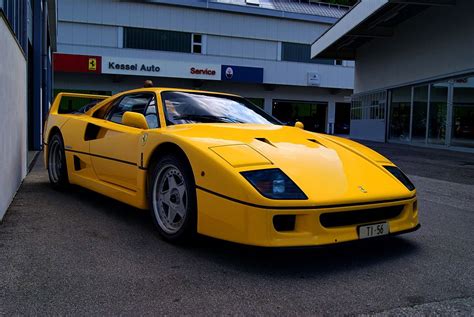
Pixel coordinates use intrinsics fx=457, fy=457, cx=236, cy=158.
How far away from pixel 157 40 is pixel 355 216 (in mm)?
28015

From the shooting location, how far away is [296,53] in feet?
107

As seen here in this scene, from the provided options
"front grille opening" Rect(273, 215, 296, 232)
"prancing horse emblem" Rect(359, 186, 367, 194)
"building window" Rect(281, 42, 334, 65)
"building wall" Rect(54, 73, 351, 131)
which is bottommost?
"front grille opening" Rect(273, 215, 296, 232)

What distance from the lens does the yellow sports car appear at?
114 inches

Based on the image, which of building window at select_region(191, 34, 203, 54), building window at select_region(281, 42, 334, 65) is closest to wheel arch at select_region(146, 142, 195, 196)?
building window at select_region(191, 34, 203, 54)

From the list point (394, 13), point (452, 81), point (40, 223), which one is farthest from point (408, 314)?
point (394, 13)

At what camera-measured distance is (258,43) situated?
3136 centimetres

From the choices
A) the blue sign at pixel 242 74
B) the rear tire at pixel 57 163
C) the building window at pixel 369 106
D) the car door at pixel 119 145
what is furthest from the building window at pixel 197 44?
the car door at pixel 119 145

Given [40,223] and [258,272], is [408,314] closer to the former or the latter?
[258,272]

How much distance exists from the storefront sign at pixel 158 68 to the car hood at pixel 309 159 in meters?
25.3

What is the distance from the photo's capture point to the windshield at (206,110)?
415cm

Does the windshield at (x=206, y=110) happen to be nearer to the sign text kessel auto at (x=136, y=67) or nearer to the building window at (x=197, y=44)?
the sign text kessel auto at (x=136, y=67)

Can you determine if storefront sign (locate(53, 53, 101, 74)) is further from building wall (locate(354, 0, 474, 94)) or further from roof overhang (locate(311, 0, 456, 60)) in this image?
building wall (locate(354, 0, 474, 94))

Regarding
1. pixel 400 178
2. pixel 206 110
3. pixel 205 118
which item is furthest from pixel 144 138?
pixel 400 178

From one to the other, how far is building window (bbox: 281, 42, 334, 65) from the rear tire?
91.0ft
